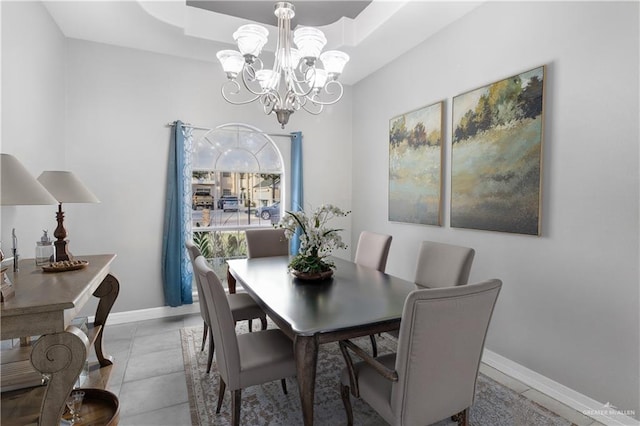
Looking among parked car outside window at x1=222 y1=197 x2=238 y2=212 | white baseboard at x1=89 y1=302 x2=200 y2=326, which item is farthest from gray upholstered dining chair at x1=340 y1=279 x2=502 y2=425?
parked car outside window at x1=222 y1=197 x2=238 y2=212

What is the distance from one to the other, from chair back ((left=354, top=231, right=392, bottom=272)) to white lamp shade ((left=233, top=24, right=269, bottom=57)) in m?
1.84

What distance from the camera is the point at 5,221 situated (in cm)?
220

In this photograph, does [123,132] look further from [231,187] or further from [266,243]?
[266,243]

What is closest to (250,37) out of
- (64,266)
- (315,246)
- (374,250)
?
(315,246)

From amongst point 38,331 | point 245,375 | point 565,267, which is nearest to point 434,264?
point 565,267

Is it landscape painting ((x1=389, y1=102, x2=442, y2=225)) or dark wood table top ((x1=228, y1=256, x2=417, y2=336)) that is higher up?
landscape painting ((x1=389, y1=102, x2=442, y2=225))

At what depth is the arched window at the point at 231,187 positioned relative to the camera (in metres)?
4.07

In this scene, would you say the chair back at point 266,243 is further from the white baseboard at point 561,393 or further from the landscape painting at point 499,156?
the white baseboard at point 561,393

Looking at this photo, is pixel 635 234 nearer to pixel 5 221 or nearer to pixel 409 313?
pixel 409 313

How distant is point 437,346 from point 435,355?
0.14ft

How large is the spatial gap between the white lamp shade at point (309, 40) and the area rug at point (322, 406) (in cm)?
231

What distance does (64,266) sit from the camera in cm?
203

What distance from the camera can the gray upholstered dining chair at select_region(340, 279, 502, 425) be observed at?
1342 mm

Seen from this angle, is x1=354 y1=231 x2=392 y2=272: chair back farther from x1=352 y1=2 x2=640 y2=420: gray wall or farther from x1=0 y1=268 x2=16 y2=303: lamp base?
x1=0 y1=268 x2=16 y2=303: lamp base
